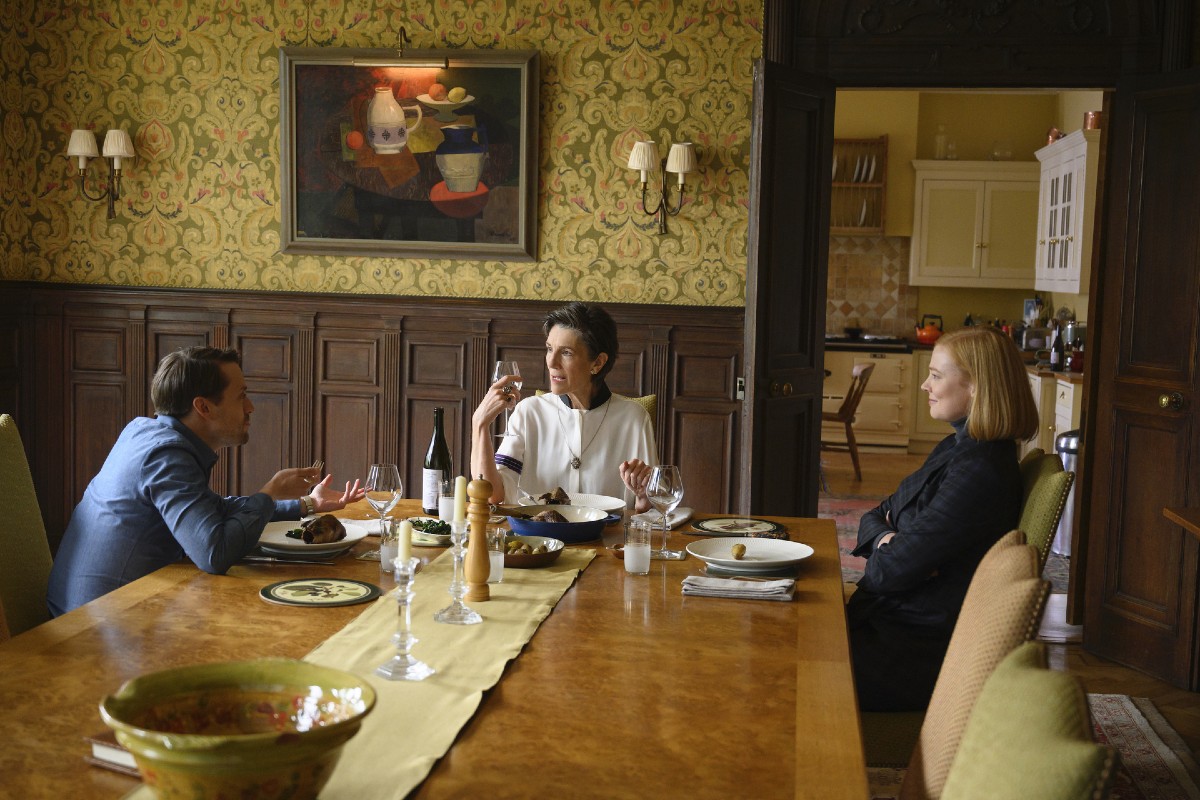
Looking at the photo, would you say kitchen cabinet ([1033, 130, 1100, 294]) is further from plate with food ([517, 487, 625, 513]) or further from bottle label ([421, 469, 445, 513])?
bottle label ([421, 469, 445, 513])

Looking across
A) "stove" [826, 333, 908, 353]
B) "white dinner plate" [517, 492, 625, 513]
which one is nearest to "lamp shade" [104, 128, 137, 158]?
"white dinner plate" [517, 492, 625, 513]

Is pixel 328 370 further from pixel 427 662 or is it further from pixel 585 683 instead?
pixel 585 683

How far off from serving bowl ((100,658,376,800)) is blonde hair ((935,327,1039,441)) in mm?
1747

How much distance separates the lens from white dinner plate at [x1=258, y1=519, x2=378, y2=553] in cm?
251

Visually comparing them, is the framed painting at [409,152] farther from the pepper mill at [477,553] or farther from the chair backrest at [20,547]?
the pepper mill at [477,553]

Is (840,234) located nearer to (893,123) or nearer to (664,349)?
(893,123)

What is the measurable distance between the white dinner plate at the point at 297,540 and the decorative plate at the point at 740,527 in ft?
2.69

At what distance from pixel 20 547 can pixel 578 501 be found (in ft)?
4.27

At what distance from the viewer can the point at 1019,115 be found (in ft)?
34.2

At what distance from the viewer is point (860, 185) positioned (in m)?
10.4

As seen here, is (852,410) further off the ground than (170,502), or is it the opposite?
(170,502)

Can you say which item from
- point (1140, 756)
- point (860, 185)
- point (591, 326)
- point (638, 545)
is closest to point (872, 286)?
point (860, 185)

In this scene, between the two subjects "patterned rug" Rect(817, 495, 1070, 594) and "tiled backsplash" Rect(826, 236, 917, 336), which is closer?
"patterned rug" Rect(817, 495, 1070, 594)

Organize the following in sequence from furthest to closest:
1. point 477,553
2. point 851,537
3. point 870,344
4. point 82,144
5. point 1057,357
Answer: point 870,344 < point 1057,357 < point 851,537 < point 82,144 < point 477,553
